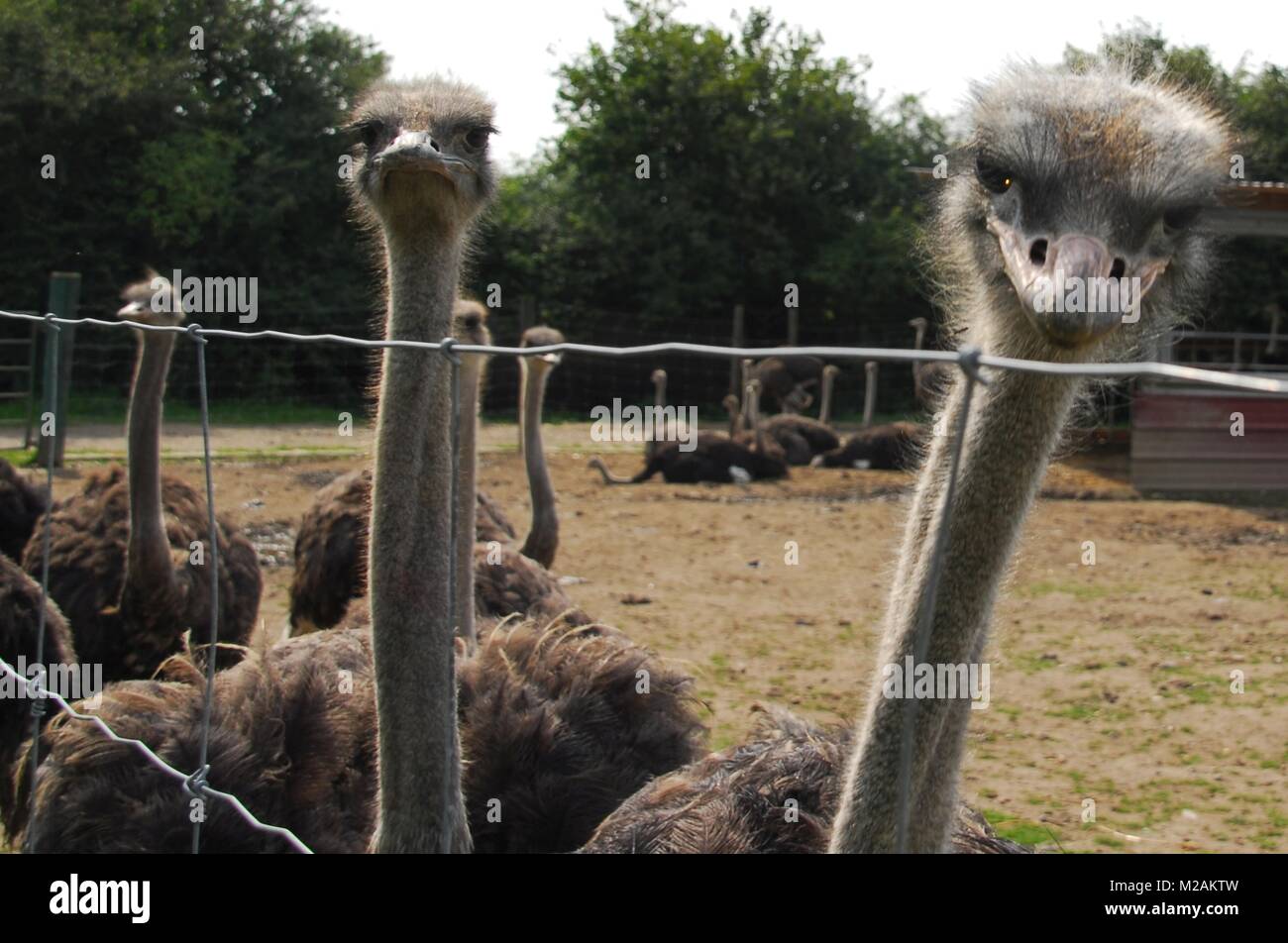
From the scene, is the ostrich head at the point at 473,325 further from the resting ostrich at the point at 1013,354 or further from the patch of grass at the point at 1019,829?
the resting ostrich at the point at 1013,354

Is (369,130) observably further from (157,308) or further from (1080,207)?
(157,308)

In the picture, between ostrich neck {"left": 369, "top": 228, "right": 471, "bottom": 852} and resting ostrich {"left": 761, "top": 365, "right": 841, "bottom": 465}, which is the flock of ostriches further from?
resting ostrich {"left": 761, "top": 365, "right": 841, "bottom": 465}

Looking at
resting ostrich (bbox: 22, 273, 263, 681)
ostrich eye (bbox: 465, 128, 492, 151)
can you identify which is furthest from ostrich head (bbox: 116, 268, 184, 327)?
ostrich eye (bbox: 465, 128, 492, 151)

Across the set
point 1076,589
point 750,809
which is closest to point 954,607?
point 750,809

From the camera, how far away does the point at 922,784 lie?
6.83ft

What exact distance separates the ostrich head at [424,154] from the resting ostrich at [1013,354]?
111cm

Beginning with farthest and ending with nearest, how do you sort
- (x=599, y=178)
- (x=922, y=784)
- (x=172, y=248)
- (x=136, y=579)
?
(x=599, y=178), (x=172, y=248), (x=136, y=579), (x=922, y=784)

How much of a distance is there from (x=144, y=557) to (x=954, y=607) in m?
3.53

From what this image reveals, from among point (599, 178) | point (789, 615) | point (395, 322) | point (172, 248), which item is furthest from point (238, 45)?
point (395, 322)

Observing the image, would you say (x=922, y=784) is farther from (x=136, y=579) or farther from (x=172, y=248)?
(x=172, y=248)

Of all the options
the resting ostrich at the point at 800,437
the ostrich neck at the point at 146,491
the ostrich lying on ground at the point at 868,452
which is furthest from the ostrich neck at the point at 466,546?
the resting ostrich at the point at 800,437
